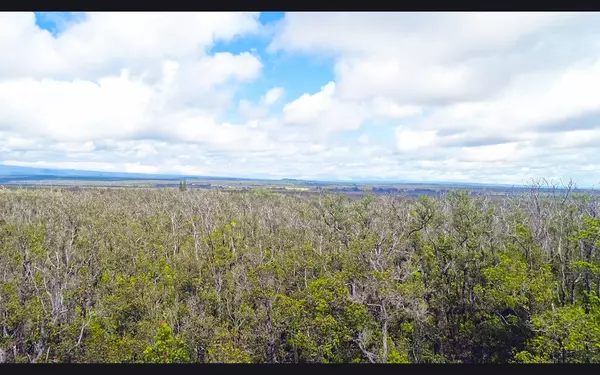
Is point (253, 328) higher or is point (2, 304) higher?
point (2, 304)

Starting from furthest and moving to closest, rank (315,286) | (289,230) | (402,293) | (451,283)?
(289,230)
(451,283)
(315,286)
(402,293)

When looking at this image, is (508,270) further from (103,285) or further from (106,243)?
(106,243)

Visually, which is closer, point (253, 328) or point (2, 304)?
point (2, 304)

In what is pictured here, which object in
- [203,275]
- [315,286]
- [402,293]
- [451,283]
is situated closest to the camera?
[402,293]
